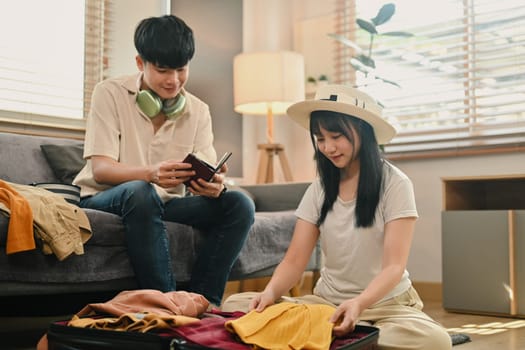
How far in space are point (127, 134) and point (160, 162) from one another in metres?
0.16

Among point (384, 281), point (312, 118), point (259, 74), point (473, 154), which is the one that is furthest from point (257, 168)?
point (384, 281)

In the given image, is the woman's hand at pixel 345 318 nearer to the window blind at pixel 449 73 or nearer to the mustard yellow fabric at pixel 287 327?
the mustard yellow fabric at pixel 287 327

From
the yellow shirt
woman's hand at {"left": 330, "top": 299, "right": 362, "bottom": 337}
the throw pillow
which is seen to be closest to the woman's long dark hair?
woman's hand at {"left": 330, "top": 299, "right": 362, "bottom": 337}

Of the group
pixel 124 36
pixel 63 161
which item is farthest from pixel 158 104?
pixel 124 36

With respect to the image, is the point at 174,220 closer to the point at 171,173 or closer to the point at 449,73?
the point at 171,173

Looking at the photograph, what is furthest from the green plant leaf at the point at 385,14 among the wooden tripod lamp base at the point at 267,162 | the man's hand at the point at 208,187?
the man's hand at the point at 208,187

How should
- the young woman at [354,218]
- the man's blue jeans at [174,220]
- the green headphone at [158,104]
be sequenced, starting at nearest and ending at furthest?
1. the young woman at [354,218]
2. the man's blue jeans at [174,220]
3. the green headphone at [158,104]

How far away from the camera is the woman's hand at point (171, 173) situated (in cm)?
196

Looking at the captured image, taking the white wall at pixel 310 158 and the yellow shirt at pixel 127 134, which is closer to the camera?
the yellow shirt at pixel 127 134

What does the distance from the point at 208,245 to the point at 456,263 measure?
131 centimetres

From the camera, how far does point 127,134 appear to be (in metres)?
2.21

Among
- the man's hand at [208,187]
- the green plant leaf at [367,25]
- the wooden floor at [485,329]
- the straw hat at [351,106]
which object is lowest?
the wooden floor at [485,329]

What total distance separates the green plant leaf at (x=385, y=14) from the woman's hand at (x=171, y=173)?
6.02 ft

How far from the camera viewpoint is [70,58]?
10.0ft
